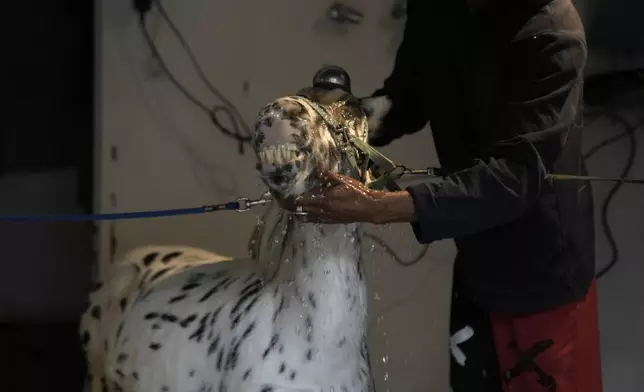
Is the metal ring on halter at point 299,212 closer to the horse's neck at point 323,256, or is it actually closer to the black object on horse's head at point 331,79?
the horse's neck at point 323,256

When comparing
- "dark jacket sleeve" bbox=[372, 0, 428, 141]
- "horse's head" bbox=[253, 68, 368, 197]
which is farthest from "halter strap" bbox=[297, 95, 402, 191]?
"dark jacket sleeve" bbox=[372, 0, 428, 141]

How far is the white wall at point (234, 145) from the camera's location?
1238mm

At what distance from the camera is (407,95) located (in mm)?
1009

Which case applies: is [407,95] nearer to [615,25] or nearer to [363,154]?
[363,154]

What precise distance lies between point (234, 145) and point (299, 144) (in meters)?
0.61

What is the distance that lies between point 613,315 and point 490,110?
647 millimetres

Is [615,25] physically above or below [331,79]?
above

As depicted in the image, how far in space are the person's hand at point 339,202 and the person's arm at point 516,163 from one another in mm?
16

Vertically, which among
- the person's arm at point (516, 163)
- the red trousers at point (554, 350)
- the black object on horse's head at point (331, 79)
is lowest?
the red trousers at point (554, 350)

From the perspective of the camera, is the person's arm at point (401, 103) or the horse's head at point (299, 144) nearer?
the horse's head at point (299, 144)

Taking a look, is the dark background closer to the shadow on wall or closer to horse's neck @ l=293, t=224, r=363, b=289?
horse's neck @ l=293, t=224, r=363, b=289

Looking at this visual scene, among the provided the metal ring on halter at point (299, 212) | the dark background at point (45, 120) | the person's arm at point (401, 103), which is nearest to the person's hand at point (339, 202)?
the metal ring on halter at point (299, 212)

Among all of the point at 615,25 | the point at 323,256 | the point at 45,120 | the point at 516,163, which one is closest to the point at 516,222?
the point at 516,163

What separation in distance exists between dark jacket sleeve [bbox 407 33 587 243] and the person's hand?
0.05 meters
